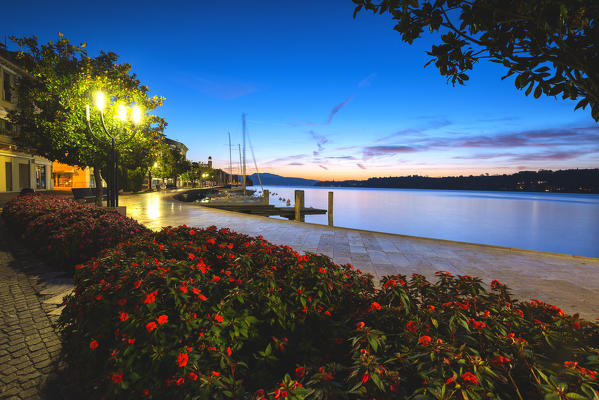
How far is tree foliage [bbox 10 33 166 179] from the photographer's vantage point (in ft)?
39.1

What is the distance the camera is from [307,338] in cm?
215

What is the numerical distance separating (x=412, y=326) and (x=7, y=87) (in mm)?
36153

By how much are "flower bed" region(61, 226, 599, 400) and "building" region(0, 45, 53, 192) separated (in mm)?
28204

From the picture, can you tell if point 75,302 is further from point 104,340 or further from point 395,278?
point 395,278

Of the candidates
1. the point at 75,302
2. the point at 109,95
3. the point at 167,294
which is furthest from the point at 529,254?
the point at 109,95

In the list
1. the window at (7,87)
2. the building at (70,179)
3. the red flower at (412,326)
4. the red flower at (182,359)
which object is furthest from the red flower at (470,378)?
the building at (70,179)

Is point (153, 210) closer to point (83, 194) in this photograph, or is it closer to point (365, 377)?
point (83, 194)

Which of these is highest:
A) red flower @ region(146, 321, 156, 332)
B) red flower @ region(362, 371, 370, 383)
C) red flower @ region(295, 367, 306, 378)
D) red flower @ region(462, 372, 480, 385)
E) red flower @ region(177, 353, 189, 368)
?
red flower @ region(462, 372, 480, 385)

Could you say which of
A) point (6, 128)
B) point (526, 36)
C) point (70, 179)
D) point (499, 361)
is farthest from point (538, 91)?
point (70, 179)

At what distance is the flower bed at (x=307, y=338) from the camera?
135 centimetres

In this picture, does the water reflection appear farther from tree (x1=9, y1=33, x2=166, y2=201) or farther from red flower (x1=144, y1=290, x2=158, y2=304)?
red flower (x1=144, y1=290, x2=158, y2=304)

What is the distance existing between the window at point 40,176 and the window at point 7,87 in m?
8.70

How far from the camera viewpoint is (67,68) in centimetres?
1249

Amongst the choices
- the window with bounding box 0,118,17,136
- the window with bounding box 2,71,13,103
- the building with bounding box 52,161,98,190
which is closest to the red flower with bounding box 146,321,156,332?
the window with bounding box 0,118,17,136
